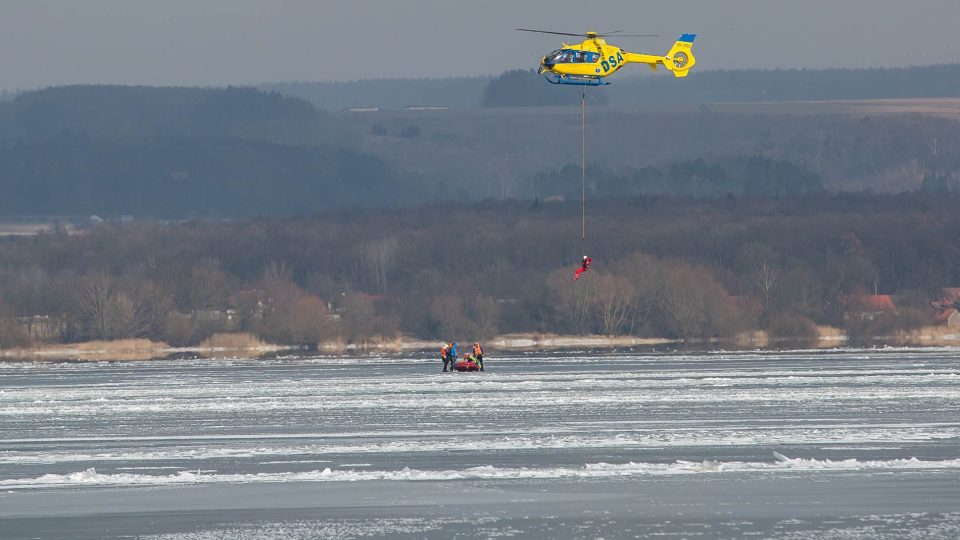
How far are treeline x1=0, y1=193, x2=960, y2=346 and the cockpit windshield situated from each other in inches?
1558

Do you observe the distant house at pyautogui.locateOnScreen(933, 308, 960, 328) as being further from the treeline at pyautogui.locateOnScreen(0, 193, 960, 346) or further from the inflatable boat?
the inflatable boat

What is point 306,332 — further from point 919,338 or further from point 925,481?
point 925,481

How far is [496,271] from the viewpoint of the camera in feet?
315

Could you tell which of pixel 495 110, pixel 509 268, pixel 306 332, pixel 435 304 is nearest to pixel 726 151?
pixel 495 110

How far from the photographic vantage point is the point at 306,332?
75.4 metres

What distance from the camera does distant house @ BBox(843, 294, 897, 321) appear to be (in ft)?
272

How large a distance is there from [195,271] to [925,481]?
6946 cm

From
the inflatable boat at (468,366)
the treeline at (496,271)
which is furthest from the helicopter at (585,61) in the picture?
the treeline at (496,271)

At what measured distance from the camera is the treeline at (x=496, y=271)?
262ft

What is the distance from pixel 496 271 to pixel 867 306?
21046 mm

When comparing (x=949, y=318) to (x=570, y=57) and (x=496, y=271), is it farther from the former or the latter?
(x=570, y=57)

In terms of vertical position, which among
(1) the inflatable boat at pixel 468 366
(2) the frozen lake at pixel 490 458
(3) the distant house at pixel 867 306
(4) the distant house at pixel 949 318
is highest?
(2) the frozen lake at pixel 490 458

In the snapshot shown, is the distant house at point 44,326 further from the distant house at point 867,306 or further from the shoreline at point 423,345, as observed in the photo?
the distant house at point 867,306

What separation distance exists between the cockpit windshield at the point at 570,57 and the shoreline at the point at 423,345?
94.1 feet
